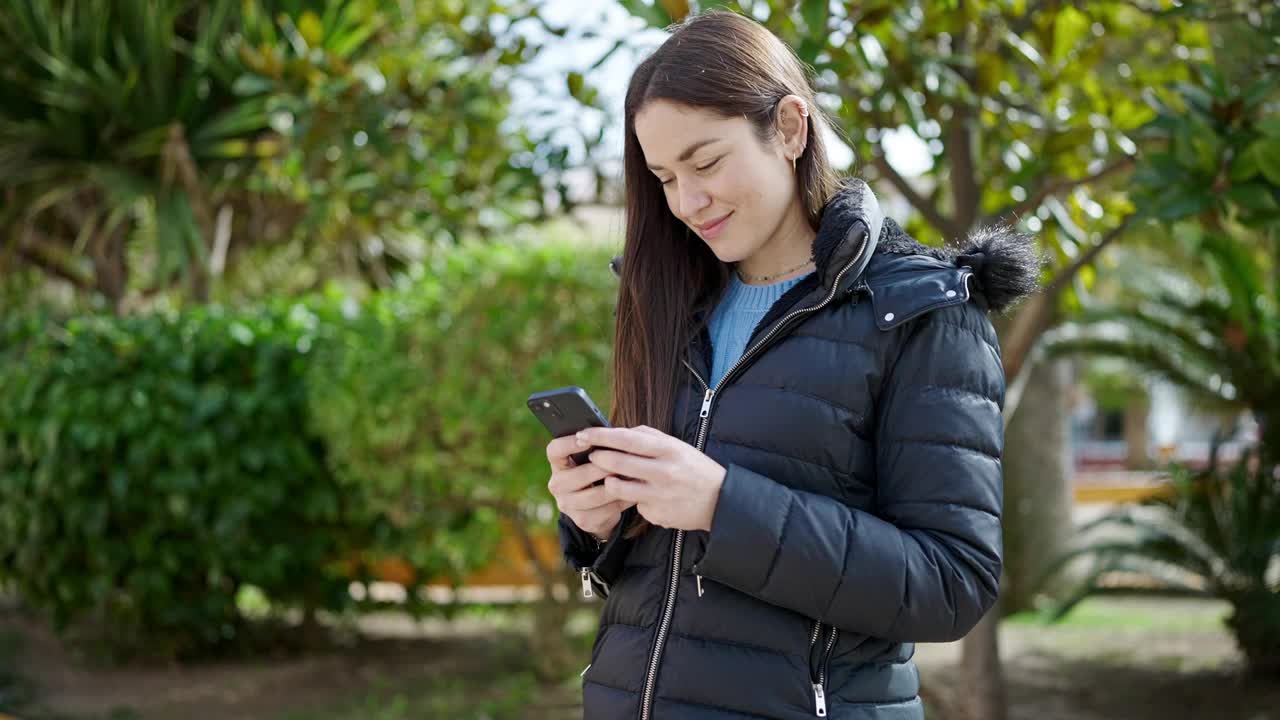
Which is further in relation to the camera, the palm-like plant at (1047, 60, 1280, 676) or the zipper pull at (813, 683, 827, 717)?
the palm-like plant at (1047, 60, 1280, 676)

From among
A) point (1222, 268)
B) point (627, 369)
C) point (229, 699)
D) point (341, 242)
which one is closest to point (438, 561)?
point (229, 699)

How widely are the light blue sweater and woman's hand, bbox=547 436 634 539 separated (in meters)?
0.24

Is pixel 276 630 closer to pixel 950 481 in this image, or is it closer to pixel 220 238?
pixel 220 238

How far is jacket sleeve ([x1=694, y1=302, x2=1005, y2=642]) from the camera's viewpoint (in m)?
1.43

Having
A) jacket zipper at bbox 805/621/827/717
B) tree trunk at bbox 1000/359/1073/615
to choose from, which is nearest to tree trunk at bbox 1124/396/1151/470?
tree trunk at bbox 1000/359/1073/615

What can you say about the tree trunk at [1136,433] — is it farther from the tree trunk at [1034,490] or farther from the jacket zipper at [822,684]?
the jacket zipper at [822,684]

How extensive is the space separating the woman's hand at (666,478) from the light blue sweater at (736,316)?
263mm

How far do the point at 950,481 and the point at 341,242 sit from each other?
21.3 ft

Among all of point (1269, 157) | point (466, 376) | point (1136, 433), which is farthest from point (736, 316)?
point (1136, 433)

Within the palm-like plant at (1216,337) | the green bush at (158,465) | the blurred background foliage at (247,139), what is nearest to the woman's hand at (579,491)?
the blurred background foliage at (247,139)

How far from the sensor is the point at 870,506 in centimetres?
157

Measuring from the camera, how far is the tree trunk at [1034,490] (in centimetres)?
780

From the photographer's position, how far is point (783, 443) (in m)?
1.55

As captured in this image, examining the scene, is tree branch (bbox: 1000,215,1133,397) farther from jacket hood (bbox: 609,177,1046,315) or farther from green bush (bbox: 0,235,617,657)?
jacket hood (bbox: 609,177,1046,315)
